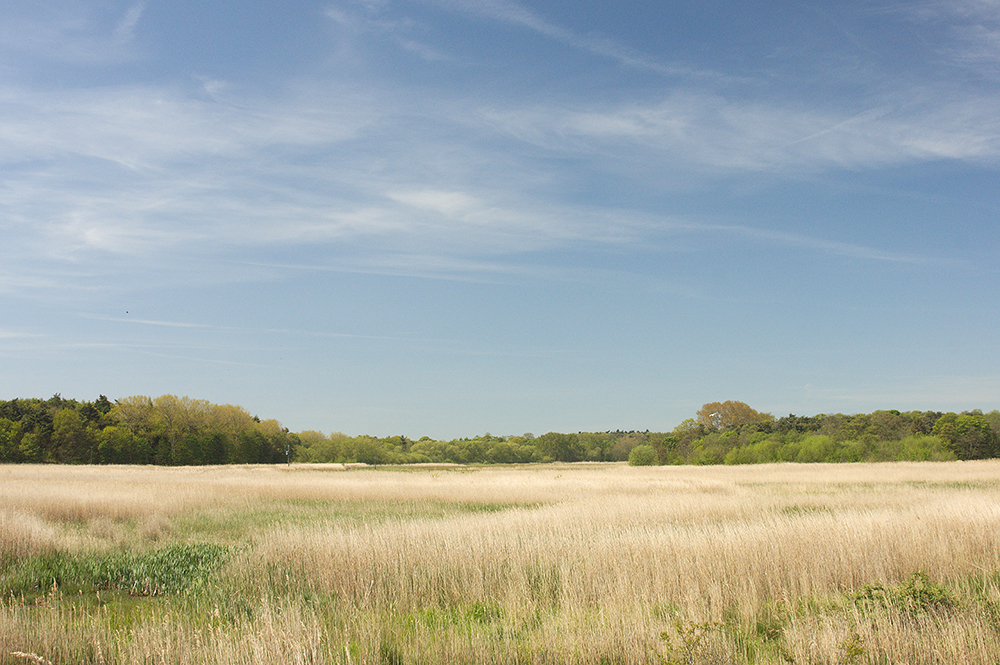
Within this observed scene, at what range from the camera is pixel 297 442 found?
407 feet

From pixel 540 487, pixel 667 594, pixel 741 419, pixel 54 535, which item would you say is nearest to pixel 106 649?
pixel 667 594

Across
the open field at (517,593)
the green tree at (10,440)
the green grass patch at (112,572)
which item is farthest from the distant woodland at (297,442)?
the green grass patch at (112,572)

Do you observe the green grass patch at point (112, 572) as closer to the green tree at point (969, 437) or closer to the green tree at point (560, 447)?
the green tree at point (969, 437)

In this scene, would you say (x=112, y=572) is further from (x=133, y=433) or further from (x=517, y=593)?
(x=133, y=433)

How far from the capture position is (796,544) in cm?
1082

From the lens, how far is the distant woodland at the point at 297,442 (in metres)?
83.1

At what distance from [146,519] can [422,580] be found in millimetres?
14365

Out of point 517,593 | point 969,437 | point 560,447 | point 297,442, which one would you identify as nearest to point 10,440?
point 297,442

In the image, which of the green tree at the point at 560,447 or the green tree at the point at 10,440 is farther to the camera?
the green tree at the point at 560,447

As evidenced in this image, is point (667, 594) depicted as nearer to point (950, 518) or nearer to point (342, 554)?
point (342, 554)

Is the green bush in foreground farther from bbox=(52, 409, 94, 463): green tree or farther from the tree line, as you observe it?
bbox=(52, 409, 94, 463): green tree

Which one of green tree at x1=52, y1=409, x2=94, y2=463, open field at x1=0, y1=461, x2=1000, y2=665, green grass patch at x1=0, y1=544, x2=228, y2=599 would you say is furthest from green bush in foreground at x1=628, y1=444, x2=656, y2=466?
green grass patch at x1=0, y1=544, x2=228, y2=599

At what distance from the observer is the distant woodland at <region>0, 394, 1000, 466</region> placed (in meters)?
83.1

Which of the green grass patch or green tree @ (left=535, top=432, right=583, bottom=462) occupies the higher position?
the green grass patch
